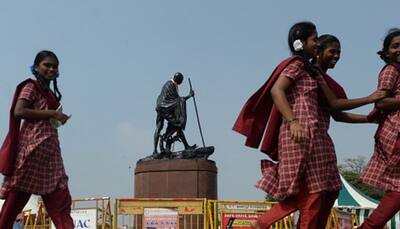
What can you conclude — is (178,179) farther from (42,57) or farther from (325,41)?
(325,41)

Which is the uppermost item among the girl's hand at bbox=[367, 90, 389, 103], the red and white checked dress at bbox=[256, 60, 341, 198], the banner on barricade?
the girl's hand at bbox=[367, 90, 389, 103]

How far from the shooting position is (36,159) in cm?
417

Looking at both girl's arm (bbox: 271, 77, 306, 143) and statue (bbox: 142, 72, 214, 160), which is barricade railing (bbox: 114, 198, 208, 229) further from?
girl's arm (bbox: 271, 77, 306, 143)

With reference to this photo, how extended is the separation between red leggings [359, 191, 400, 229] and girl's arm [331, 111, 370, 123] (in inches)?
20.5

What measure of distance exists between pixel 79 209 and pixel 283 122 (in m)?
7.71

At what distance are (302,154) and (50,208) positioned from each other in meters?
1.68

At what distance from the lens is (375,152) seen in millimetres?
4094

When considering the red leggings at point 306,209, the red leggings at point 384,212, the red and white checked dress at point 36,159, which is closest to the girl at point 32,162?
the red and white checked dress at point 36,159

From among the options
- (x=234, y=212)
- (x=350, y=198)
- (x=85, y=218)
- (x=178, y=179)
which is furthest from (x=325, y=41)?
(x=350, y=198)

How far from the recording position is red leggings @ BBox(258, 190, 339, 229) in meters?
3.45

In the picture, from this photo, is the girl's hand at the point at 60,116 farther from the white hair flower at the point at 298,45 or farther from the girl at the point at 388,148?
the girl at the point at 388,148

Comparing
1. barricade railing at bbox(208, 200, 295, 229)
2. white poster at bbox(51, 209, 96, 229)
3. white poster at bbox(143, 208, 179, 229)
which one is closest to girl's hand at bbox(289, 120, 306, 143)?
barricade railing at bbox(208, 200, 295, 229)

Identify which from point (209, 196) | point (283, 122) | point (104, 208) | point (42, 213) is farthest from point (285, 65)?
point (209, 196)

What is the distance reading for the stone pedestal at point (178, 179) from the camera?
45.2ft
